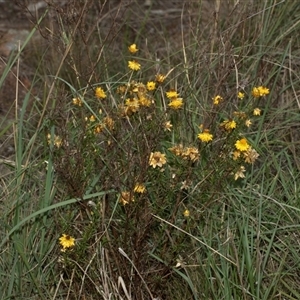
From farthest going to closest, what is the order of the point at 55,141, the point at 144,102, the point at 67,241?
the point at 55,141 < the point at 144,102 < the point at 67,241

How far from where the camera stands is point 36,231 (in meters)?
2.82

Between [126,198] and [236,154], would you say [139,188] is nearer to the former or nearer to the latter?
[126,198]

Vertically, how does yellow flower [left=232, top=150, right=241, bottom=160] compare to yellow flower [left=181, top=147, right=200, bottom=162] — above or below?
below

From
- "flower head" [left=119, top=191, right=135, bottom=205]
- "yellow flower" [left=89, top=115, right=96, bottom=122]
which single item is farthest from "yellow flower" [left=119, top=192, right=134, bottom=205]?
"yellow flower" [left=89, top=115, right=96, bottom=122]

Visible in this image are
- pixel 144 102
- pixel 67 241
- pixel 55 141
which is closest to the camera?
pixel 67 241

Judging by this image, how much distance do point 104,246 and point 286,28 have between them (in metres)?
1.43

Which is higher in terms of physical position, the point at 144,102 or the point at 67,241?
the point at 144,102

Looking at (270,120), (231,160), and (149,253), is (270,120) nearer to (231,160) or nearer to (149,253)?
(231,160)

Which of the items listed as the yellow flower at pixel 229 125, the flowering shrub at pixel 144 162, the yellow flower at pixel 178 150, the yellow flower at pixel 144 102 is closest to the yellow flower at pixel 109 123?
the flowering shrub at pixel 144 162

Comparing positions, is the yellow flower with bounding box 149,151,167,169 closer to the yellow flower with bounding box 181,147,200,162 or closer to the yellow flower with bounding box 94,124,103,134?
the yellow flower with bounding box 181,147,200,162

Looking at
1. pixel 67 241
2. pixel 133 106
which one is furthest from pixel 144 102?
pixel 67 241

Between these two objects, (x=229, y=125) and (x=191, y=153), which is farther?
(x=229, y=125)

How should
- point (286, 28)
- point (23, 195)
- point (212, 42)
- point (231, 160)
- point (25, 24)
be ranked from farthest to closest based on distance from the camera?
point (25, 24) < point (286, 28) < point (212, 42) < point (23, 195) < point (231, 160)

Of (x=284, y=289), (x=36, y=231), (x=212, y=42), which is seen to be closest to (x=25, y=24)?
(x=212, y=42)
